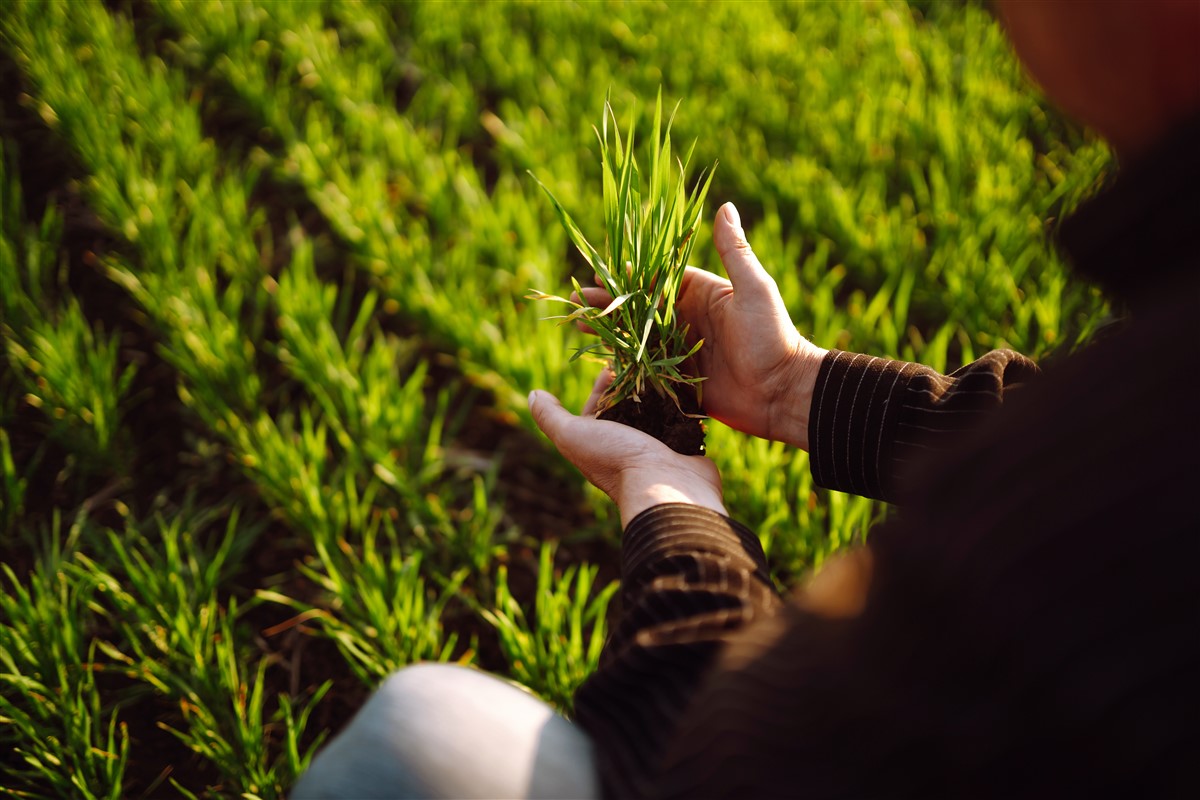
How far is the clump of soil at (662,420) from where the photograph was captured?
1350mm

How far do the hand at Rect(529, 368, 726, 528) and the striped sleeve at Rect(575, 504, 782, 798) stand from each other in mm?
121

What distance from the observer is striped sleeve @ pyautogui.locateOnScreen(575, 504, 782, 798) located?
0.82 m

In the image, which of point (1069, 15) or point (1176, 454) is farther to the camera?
point (1069, 15)

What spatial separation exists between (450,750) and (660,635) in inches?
10.0

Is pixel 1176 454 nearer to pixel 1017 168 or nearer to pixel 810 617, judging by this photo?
pixel 810 617

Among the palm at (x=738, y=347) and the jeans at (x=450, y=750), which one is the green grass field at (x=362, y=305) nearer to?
the palm at (x=738, y=347)

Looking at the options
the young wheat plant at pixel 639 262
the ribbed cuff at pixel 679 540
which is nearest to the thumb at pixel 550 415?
the young wheat plant at pixel 639 262

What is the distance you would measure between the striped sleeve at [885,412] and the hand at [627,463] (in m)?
0.20

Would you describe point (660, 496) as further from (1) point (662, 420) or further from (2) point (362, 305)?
(2) point (362, 305)

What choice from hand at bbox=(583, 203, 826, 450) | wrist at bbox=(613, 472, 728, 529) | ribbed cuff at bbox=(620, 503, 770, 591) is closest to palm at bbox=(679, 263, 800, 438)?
hand at bbox=(583, 203, 826, 450)

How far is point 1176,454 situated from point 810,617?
30 cm

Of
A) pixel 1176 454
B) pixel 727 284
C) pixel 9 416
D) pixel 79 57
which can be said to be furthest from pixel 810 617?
pixel 79 57

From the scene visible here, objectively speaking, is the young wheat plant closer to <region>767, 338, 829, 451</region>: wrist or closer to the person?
<region>767, 338, 829, 451</region>: wrist

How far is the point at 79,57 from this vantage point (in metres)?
2.23
